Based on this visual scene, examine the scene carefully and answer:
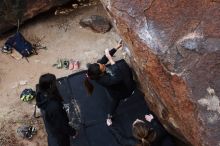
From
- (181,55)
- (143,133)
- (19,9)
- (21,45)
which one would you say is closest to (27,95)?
(21,45)

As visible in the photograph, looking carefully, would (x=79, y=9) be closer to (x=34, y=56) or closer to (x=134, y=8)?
(x=34, y=56)

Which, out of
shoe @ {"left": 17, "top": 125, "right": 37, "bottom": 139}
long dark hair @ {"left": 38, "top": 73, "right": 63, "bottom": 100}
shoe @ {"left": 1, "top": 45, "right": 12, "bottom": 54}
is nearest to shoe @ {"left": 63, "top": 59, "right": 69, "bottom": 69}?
shoe @ {"left": 1, "top": 45, "right": 12, "bottom": 54}

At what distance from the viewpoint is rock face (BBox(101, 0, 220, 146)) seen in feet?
17.3

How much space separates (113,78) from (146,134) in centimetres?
126

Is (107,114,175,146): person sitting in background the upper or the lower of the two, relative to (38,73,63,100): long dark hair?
lower

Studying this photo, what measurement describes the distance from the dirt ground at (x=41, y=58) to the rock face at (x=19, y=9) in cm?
31

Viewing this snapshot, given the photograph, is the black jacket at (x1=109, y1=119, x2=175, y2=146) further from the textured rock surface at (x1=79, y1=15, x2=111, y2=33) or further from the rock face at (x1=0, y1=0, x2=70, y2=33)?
the rock face at (x1=0, y1=0, x2=70, y2=33)

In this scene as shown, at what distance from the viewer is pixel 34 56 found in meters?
9.23

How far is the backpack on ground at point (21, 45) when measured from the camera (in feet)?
30.1

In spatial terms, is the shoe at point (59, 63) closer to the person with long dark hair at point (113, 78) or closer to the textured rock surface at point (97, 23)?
the textured rock surface at point (97, 23)

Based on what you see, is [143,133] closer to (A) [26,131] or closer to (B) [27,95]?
(A) [26,131]

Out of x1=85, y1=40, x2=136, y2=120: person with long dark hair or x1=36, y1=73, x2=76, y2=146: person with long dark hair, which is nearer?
x1=36, y1=73, x2=76, y2=146: person with long dark hair

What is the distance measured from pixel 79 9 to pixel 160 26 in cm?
466

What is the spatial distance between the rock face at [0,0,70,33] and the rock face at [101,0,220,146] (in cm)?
369
